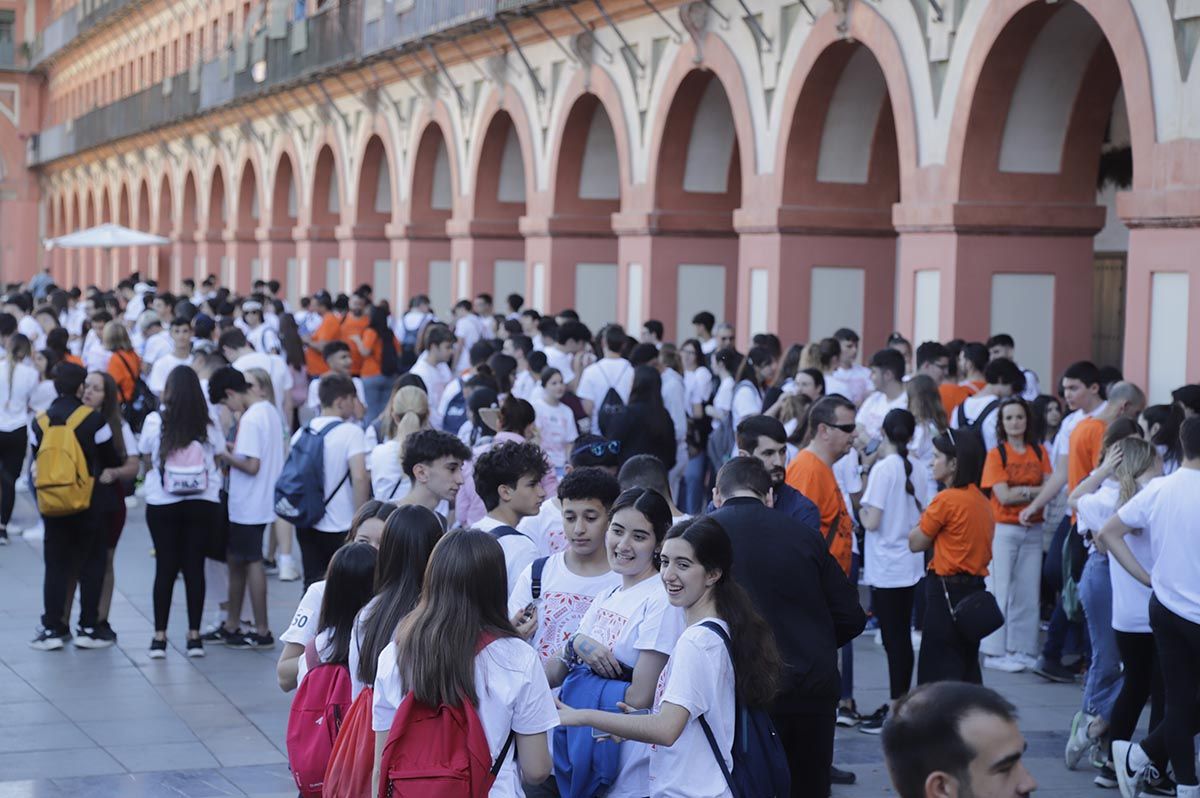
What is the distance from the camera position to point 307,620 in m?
5.71

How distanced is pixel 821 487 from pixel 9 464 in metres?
8.64

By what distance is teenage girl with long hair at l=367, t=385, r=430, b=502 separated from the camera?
899 cm

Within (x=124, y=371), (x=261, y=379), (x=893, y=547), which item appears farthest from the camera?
(x=124, y=371)

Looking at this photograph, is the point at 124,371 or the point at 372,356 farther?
the point at 372,356

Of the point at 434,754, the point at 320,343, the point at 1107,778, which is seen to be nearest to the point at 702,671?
the point at 434,754

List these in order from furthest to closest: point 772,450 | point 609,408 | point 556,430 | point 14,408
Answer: point 14,408 < point 609,408 < point 556,430 < point 772,450

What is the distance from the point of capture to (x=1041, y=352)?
14289mm

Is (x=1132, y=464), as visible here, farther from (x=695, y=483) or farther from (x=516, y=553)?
(x=695, y=483)

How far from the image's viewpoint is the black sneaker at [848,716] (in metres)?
9.02

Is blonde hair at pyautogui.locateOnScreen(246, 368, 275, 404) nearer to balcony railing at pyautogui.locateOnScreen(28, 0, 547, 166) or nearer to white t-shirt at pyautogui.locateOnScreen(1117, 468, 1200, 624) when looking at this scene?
white t-shirt at pyautogui.locateOnScreen(1117, 468, 1200, 624)

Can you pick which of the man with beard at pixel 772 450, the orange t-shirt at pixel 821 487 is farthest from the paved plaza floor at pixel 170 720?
the man with beard at pixel 772 450

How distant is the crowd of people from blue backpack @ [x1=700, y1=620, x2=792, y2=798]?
0.06 feet

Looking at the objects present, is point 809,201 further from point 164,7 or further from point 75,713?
point 164,7

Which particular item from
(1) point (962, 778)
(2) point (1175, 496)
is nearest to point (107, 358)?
(2) point (1175, 496)
